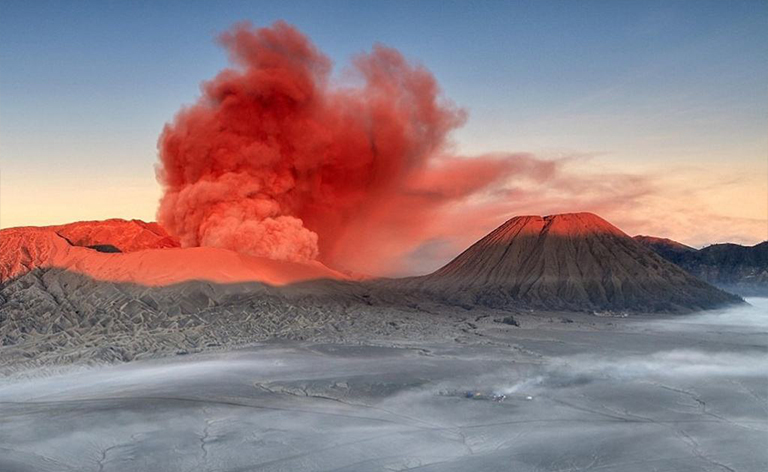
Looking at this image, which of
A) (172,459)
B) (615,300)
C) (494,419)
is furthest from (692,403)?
(615,300)

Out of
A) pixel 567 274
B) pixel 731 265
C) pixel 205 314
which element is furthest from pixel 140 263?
pixel 731 265

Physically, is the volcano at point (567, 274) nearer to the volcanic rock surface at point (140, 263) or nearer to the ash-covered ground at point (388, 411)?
the volcanic rock surface at point (140, 263)

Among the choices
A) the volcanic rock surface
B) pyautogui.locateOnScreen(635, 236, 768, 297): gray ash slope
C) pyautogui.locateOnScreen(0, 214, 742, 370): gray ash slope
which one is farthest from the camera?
pyautogui.locateOnScreen(635, 236, 768, 297): gray ash slope

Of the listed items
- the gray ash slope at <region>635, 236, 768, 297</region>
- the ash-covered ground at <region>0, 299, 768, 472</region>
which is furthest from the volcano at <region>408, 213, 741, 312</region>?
the ash-covered ground at <region>0, 299, 768, 472</region>

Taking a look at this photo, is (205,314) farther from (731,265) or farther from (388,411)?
(731,265)

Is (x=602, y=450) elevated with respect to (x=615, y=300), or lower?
lower

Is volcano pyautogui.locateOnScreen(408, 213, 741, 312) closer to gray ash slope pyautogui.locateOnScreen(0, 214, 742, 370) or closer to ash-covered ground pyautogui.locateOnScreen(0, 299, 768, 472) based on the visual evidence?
gray ash slope pyautogui.locateOnScreen(0, 214, 742, 370)

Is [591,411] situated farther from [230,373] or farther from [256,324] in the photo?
[256,324]

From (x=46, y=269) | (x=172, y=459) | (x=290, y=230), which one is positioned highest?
(x=290, y=230)
